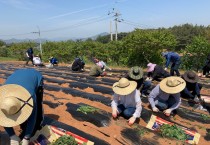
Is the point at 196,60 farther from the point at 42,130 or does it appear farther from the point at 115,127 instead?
the point at 42,130

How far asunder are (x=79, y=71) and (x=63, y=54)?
1472 centimetres

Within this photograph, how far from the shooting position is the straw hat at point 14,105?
10.8 feet

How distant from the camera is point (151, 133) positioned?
15.5ft

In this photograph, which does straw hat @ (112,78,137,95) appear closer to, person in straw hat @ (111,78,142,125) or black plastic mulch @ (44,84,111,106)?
person in straw hat @ (111,78,142,125)

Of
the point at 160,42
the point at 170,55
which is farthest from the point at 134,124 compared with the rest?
the point at 160,42

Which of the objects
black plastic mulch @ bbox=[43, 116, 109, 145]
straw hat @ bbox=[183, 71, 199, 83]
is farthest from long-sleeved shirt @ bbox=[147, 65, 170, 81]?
black plastic mulch @ bbox=[43, 116, 109, 145]

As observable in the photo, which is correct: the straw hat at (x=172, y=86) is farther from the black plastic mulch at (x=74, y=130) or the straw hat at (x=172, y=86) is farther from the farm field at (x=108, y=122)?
the black plastic mulch at (x=74, y=130)

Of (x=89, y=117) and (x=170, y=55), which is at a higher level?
(x=170, y=55)

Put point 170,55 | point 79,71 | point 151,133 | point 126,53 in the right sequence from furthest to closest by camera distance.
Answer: point 126,53 < point 79,71 < point 170,55 < point 151,133

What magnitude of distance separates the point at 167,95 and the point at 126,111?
98 cm

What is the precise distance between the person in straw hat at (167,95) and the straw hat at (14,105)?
2.78 meters

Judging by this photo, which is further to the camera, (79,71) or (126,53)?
(126,53)

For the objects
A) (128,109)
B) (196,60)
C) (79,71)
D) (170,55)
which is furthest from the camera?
(196,60)

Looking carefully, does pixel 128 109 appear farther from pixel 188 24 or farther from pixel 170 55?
pixel 188 24
